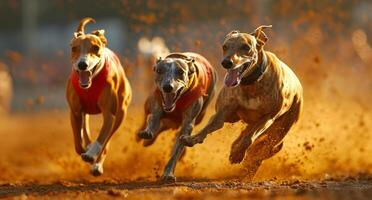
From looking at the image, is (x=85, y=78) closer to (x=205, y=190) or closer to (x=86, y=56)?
(x=86, y=56)

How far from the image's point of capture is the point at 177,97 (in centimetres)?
639

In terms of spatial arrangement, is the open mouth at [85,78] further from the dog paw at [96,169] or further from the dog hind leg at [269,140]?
the dog hind leg at [269,140]

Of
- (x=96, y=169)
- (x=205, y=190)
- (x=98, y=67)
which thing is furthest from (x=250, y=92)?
(x=96, y=169)

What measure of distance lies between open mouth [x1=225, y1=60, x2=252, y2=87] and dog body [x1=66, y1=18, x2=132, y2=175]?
42.5 inches

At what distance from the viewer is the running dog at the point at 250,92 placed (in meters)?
5.89

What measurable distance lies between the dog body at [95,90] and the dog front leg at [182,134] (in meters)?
0.53

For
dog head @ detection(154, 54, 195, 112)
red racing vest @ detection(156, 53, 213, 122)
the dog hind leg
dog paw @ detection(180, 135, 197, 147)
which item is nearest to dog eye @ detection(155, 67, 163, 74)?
dog head @ detection(154, 54, 195, 112)

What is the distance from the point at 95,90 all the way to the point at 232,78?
4.00ft

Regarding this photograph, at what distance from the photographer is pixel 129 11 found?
950 cm

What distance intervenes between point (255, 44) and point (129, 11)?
3704 mm

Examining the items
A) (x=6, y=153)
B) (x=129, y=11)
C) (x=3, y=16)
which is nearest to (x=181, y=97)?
(x=129, y=11)

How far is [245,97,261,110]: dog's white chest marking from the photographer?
20.0 feet

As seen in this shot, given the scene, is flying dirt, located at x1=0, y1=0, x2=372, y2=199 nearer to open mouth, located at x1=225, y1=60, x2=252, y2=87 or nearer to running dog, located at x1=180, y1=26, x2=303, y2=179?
running dog, located at x1=180, y1=26, x2=303, y2=179

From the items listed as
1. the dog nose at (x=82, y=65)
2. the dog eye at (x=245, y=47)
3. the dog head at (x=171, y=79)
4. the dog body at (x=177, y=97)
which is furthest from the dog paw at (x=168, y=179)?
the dog eye at (x=245, y=47)
